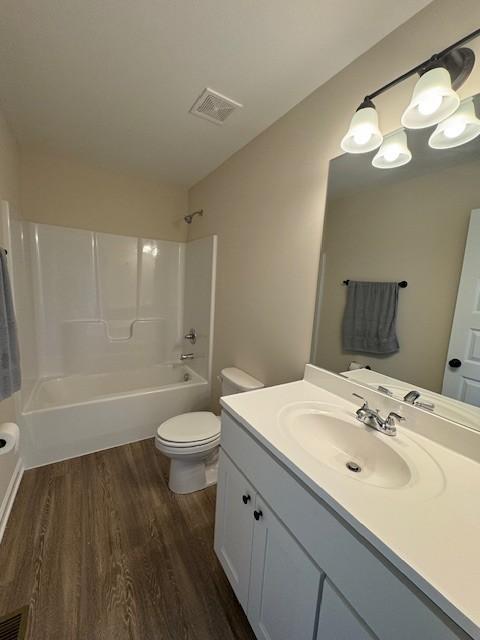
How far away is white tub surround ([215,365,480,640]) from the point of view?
49 cm

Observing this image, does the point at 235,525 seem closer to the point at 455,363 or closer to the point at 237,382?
the point at 237,382

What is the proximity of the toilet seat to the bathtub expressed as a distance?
0.53 metres

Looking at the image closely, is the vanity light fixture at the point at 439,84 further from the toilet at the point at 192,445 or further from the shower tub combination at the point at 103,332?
the shower tub combination at the point at 103,332

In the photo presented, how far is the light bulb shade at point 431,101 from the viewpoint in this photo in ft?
2.67

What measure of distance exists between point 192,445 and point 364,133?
1.79 meters

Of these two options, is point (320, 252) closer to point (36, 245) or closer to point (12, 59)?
point (12, 59)

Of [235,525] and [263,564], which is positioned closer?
[263,564]

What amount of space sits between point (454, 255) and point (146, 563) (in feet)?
6.19

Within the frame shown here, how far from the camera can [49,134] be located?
6.31 ft

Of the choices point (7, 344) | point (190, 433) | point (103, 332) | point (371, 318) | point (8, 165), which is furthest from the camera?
point (103, 332)

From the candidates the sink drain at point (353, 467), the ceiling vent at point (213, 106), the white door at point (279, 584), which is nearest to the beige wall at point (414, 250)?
the sink drain at point (353, 467)

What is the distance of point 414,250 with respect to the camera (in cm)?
103

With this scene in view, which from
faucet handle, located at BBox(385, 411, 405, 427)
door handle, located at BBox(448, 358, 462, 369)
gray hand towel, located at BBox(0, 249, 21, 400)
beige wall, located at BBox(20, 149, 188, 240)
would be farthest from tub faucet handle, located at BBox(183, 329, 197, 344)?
door handle, located at BBox(448, 358, 462, 369)

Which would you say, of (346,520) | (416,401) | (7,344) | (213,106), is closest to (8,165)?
(7,344)
